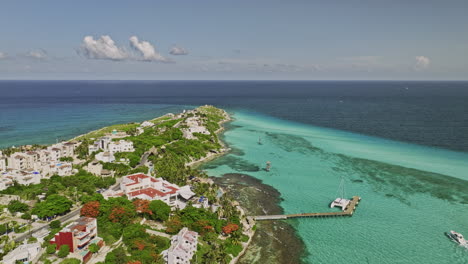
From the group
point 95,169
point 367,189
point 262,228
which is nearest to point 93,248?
point 262,228

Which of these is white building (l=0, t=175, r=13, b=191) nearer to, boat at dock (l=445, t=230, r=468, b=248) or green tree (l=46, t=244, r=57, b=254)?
green tree (l=46, t=244, r=57, b=254)

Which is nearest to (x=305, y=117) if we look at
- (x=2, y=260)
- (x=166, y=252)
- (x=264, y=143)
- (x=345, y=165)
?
(x=264, y=143)

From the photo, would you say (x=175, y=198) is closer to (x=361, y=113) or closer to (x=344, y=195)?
(x=344, y=195)

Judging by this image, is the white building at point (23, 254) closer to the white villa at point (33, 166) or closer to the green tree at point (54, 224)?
the green tree at point (54, 224)

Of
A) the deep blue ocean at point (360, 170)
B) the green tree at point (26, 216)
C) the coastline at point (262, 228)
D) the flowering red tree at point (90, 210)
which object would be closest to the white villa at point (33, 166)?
the green tree at point (26, 216)

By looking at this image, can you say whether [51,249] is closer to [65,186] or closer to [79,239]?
[79,239]

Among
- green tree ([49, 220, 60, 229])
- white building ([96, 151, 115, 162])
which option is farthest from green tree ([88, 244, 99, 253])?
white building ([96, 151, 115, 162])

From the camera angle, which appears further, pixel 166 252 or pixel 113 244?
pixel 113 244
